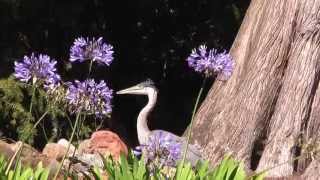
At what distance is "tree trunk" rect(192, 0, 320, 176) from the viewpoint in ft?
35.4

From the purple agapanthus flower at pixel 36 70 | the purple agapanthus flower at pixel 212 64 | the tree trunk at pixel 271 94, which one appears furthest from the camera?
the tree trunk at pixel 271 94

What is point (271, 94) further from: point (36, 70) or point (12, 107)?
point (36, 70)

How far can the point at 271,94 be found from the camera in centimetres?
1106

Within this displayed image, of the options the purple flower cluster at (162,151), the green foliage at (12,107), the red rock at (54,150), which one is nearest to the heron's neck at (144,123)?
the red rock at (54,150)

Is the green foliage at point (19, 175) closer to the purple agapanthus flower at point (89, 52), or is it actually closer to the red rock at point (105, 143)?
the purple agapanthus flower at point (89, 52)

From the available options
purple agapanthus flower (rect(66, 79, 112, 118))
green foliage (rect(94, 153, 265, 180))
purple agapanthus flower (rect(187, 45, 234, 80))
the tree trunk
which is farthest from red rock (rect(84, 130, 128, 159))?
purple agapanthus flower (rect(66, 79, 112, 118))

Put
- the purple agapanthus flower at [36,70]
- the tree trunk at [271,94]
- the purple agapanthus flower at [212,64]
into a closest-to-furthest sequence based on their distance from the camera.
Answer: the purple agapanthus flower at [36,70]
the purple agapanthus flower at [212,64]
the tree trunk at [271,94]

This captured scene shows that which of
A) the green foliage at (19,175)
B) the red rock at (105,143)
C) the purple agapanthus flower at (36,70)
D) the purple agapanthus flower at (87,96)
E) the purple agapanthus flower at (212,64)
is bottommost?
the green foliage at (19,175)

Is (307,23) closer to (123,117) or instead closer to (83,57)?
(123,117)

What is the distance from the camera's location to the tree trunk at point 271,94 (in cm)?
1080

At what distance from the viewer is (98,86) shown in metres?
4.94

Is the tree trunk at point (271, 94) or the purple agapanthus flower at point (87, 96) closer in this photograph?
the purple agapanthus flower at point (87, 96)

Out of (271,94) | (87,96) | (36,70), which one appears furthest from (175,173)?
(271,94)

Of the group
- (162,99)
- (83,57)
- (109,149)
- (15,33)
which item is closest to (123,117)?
(162,99)
